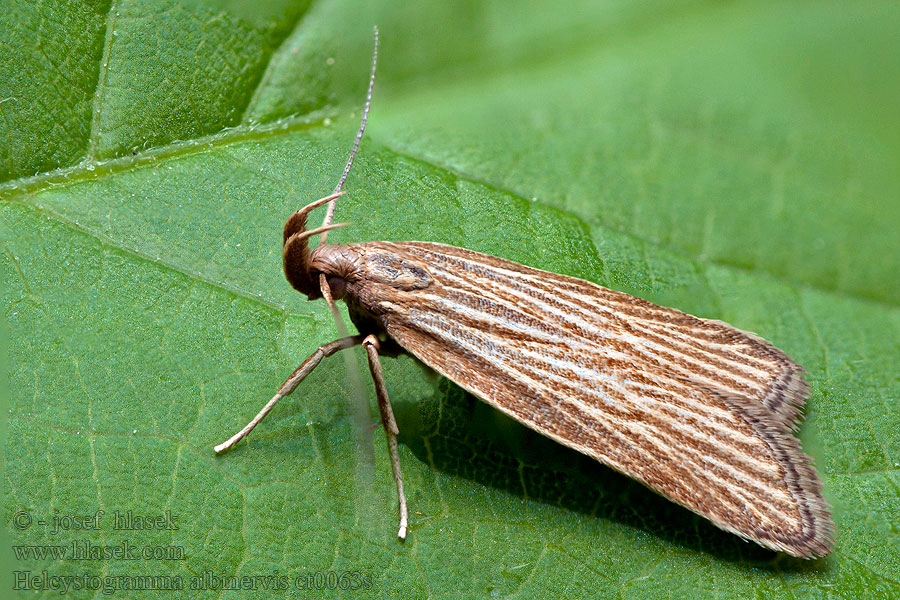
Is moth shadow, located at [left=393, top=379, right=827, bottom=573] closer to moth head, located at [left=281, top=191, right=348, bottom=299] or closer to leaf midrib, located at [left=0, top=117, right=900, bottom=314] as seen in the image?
moth head, located at [left=281, top=191, right=348, bottom=299]

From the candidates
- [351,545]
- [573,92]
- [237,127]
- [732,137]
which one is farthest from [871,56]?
[351,545]

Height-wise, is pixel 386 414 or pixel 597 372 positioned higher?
pixel 597 372

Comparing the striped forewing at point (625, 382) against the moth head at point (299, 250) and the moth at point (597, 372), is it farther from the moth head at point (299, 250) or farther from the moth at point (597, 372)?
the moth head at point (299, 250)

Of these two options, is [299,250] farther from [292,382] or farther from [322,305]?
[292,382]

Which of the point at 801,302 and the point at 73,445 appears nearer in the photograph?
the point at 73,445

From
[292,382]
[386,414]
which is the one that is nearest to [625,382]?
[386,414]

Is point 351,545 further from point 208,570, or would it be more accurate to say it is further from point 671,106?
point 671,106
